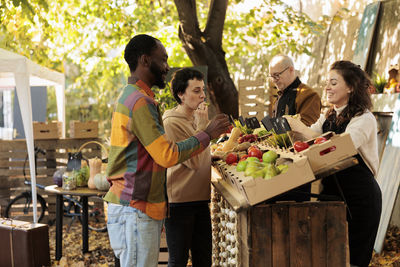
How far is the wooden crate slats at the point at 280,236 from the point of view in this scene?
2553 millimetres

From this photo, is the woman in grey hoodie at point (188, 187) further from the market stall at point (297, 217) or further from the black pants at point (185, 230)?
the market stall at point (297, 217)

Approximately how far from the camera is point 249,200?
2.34m

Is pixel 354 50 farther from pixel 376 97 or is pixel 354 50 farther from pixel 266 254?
pixel 266 254

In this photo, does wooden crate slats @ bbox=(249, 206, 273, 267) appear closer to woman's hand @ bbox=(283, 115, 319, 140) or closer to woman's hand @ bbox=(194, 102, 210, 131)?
woman's hand @ bbox=(283, 115, 319, 140)

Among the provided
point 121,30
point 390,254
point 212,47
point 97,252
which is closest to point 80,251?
point 97,252

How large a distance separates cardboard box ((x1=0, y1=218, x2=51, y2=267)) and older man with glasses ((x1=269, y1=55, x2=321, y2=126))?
274 centimetres

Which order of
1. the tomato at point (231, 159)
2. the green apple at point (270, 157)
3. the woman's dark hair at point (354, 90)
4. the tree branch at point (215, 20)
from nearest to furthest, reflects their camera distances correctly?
the green apple at point (270, 157)
the woman's dark hair at point (354, 90)
the tomato at point (231, 159)
the tree branch at point (215, 20)

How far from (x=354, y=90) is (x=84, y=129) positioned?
573cm

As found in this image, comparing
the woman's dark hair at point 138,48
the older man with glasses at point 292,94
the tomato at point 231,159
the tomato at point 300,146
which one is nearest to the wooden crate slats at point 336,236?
the tomato at point 300,146

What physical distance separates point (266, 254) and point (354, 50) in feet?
22.5

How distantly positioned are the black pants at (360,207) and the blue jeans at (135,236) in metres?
1.15

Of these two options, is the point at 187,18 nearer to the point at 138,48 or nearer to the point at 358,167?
the point at 358,167

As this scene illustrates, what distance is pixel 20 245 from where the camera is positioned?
487 centimetres

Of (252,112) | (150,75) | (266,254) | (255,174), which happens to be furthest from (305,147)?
(252,112)
